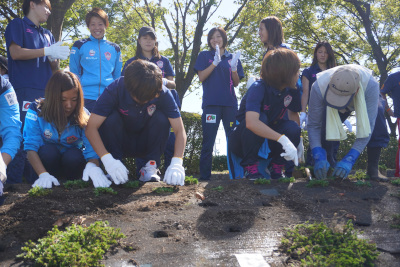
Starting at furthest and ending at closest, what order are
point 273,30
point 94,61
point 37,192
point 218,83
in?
point 218,83 → point 273,30 → point 94,61 → point 37,192

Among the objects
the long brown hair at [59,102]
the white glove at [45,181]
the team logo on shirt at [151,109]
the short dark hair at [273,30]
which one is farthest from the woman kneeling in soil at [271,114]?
the white glove at [45,181]

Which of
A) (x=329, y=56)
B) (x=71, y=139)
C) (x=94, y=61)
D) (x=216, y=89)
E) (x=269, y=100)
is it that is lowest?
(x=71, y=139)

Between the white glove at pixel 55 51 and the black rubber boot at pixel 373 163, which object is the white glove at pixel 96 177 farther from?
the black rubber boot at pixel 373 163

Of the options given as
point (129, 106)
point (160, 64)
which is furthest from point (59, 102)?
point (160, 64)

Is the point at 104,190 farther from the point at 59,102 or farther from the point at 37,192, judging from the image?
the point at 59,102

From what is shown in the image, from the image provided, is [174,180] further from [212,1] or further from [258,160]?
[212,1]

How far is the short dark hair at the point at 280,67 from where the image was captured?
3.74 metres

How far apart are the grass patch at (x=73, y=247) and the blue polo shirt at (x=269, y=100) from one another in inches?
81.1

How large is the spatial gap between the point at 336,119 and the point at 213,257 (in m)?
2.55

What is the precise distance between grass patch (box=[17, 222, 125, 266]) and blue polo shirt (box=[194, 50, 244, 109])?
3031 millimetres

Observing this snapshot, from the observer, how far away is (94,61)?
4.68 metres

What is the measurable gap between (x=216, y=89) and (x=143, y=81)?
2.02 metres

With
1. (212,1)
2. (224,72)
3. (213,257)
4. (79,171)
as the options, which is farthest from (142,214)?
(212,1)

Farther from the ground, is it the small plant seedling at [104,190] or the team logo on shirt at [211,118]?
the team logo on shirt at [211,118]
